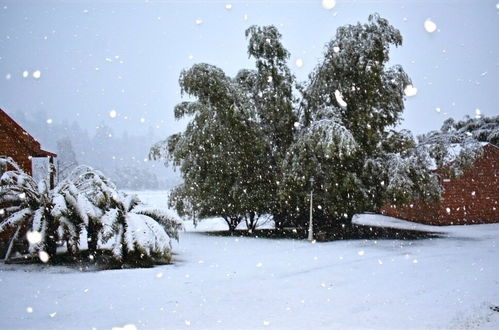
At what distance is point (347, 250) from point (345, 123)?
18.6ft

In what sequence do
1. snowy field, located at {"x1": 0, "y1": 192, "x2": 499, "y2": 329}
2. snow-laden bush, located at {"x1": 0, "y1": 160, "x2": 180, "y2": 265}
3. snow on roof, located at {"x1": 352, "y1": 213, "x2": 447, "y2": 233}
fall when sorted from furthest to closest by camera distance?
snow on roof, located at {"x1": 352, "y1": 213, "x2": 447, "y2": 233} < snow-laden bush, located at {"x1": 0, "y1": 160, "x2": 180, "y2": 265} < snowy field, located at {"x1": 0, "y1": 192, "x2": 499, "y2": 329}

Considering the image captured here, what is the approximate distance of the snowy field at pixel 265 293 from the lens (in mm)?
5352

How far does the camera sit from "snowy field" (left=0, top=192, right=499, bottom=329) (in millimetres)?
5352

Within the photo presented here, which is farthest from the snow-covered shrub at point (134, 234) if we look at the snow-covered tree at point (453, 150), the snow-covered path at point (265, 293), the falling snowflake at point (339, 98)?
the snow-covered tree at point (453, 150)

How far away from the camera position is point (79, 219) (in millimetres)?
8828

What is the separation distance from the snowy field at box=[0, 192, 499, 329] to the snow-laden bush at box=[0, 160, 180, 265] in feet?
1.86

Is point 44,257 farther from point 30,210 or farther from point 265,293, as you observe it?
point 265,293

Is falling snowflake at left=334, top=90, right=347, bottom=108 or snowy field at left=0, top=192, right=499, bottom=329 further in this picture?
falling snowflake at left=334, top=90, right=347, bottom=108

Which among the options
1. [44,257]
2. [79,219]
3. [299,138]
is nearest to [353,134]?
[299,138]

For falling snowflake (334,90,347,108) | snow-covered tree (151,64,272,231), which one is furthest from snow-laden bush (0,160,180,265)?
falling snowflake (334,90,347,108)

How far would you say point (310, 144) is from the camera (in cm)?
1380

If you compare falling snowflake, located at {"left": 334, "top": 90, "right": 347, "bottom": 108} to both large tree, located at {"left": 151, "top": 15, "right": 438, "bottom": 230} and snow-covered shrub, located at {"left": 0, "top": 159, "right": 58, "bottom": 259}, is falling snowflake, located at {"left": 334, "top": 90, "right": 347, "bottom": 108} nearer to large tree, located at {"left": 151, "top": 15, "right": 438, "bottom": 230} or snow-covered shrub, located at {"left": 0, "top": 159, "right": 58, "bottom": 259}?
large tree, located at {"left": 151, "top": 15, "right": 438, "bottom": 230}

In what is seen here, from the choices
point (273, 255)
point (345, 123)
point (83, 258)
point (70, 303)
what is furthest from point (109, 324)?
point (345, 123)

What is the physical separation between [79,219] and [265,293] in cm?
463
